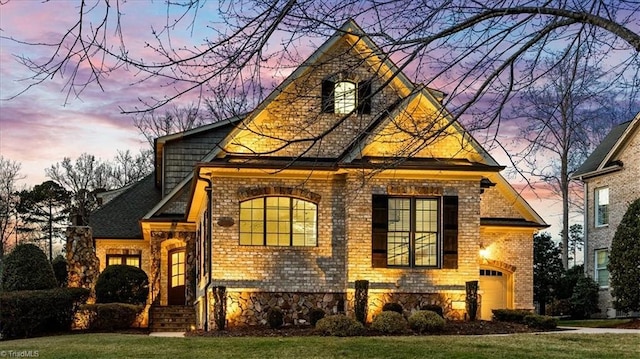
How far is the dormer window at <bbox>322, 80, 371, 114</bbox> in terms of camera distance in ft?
28.8

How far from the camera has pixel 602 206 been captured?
33844 mm

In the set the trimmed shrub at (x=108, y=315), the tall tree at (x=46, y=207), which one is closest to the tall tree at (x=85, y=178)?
the tall tree at (x=46, y=207)

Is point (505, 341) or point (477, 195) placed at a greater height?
point (477, 195)

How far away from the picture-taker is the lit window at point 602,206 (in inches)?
1318

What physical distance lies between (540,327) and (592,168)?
557 inches

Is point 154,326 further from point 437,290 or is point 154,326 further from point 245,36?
point 245,36

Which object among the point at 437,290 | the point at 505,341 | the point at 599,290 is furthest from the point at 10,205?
the point at 505,341

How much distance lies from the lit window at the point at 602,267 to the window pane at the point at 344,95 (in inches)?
996

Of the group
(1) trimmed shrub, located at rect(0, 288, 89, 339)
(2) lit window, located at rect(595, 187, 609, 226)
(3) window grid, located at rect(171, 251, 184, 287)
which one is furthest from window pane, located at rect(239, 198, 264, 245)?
(2) lit window, located at rect(595, 187, 609, 226)

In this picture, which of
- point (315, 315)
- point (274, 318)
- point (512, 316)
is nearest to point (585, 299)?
point (512, 316)

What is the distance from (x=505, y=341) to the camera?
648 inches

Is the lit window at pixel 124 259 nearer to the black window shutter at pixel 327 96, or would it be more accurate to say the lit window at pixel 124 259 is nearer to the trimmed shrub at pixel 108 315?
the trimmed shrub at pixel 108 315

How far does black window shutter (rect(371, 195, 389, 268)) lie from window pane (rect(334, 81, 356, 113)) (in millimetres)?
10724

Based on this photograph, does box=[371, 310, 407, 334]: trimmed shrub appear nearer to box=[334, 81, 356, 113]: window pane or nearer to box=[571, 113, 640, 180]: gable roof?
box=[334, 81, 356, 113]: window pane
